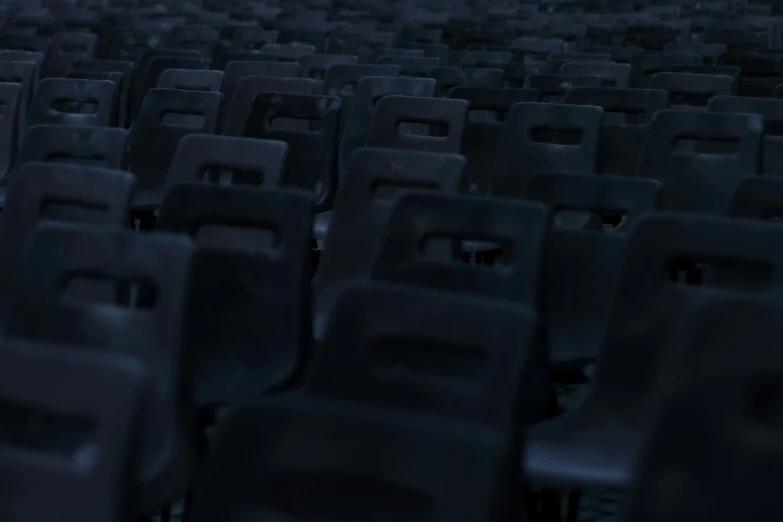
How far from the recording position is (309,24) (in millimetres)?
11703

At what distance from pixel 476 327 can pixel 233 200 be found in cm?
122

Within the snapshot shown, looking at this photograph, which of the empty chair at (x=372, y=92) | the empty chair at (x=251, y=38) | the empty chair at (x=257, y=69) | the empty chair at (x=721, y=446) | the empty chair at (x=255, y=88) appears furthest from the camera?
the empty chair at (x=251, y=38)

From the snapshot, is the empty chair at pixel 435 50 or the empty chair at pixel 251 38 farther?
the empty chair at pixel 251 38

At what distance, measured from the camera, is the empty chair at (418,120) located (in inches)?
187

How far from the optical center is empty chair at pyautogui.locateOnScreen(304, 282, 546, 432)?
1.97 metres

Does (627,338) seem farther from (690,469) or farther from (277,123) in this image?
(277,123)

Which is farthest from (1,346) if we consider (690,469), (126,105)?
(126,105)

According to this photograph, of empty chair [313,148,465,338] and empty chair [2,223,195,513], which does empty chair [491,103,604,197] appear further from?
empty chair [2,223,195,513]

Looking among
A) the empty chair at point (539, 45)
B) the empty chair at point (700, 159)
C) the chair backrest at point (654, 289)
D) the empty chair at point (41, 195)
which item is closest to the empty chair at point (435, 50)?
the empty chair at point (539, 45)

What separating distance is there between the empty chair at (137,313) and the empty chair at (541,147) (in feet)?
7.90

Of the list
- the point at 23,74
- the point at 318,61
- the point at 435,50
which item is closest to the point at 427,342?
the point at 23,74

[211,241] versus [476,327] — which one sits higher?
[476,327]

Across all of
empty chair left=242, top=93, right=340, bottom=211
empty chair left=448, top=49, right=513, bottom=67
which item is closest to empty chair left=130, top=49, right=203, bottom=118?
empty chair left=448, top=49, right=513, bottom=67

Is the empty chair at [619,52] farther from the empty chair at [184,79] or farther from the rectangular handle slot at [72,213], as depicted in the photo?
the rectangular handle slot at [72,213]
